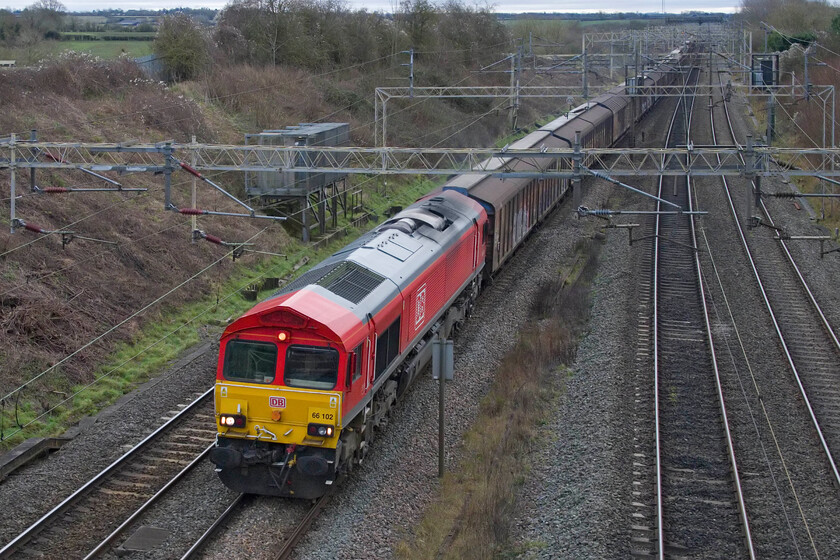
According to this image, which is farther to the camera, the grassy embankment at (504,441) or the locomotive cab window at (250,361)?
the locomotive cab window at (250,361)

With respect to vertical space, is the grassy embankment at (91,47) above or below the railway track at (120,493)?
above

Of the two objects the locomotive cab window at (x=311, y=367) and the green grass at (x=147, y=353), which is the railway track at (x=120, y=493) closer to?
the green grass at (x=147, y=353)

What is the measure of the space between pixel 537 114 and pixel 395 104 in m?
19.6

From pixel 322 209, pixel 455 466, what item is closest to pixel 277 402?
pixel 455 466

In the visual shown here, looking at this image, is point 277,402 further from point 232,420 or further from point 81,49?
point 81,49

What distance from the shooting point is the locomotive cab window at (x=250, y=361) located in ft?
42.6

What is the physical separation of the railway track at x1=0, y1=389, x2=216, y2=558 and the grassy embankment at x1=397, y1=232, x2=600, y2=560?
3886 millimetres

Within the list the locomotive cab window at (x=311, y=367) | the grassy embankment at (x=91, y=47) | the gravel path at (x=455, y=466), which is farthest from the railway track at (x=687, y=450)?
the grassy embankment at (x=91, y=47)

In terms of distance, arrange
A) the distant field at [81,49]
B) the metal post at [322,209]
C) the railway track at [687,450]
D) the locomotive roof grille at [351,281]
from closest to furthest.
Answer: the railway track at [687,450]
the locomotive roof grille at [351,281]
the metal post at [322,209]
the distant field at [81,49]

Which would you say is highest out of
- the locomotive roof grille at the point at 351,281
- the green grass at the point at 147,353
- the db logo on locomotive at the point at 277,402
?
the locomotive roof grille at the point at 351,281

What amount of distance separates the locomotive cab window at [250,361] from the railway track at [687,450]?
5.35 meters

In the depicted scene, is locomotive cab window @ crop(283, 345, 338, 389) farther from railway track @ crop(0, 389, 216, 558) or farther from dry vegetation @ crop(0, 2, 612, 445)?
dry vegetation @ crop(0, 2, 612, 445)

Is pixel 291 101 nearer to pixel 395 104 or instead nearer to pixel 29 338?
pixel 395 104

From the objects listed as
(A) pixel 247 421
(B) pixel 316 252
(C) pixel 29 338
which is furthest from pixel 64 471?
(B) pixel 316 252
